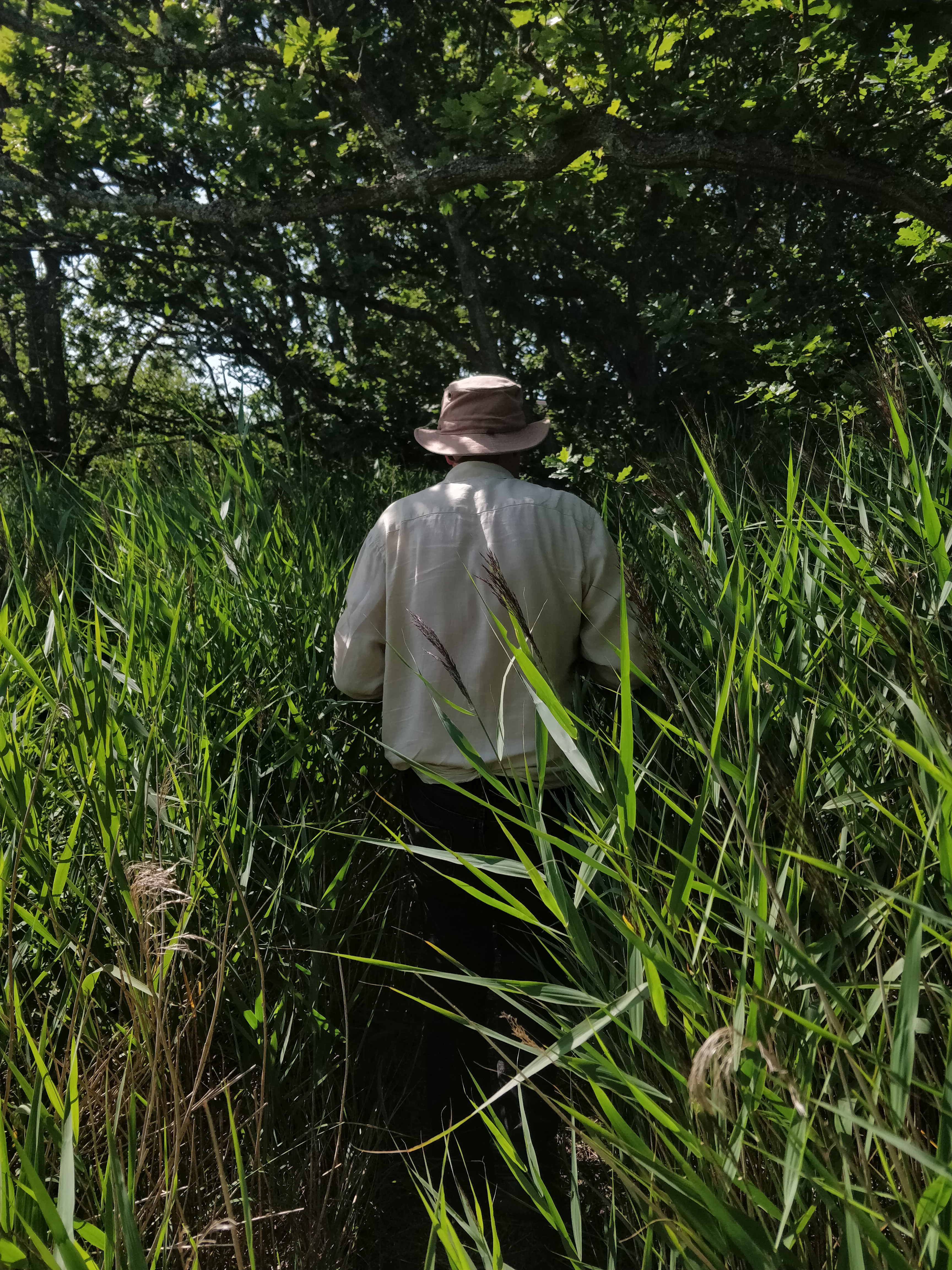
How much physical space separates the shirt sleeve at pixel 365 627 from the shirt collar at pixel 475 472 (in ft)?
0.72

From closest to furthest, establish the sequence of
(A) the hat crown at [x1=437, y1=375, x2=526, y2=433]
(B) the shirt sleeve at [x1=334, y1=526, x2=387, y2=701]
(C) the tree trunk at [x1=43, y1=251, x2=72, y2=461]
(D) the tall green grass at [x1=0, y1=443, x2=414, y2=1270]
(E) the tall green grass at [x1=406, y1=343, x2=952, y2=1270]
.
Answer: (E) the tall green grass at [x1=406, y1=343, x2=952, y2=1270]
(D) the tall green grass at [x1=0, y1=443, x2=414, y2=1270]
(B) the shirt sleeve at [x1=334, y1=526, x2=387, y2=701]
(A) the hat crown at [x1=437, y1=375, x2=526, y2=433]
(C) the tree trunk at [x1=43, y1=251, x2=72, y2=461]

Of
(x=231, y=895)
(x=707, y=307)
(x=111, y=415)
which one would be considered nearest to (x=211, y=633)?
(x=231, y=895)

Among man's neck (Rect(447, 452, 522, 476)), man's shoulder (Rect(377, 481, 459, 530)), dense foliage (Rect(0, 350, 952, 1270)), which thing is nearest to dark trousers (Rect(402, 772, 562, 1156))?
dense foliage (Rect(0, 350, 952, 1270))

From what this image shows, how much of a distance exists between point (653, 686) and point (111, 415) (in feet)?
24.2

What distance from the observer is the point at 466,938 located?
190 cm

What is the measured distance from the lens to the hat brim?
1.97 m

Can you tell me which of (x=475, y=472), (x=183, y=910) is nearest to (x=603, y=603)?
(x=475, y=472)

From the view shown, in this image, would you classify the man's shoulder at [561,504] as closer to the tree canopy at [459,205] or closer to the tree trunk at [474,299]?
the tree canopy at [459,205]

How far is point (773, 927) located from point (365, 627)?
1173 millimetres

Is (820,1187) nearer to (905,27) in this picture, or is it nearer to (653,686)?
(653,686)

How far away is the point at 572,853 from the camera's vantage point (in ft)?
3.28

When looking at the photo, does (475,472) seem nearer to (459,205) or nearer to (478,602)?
(478,602)

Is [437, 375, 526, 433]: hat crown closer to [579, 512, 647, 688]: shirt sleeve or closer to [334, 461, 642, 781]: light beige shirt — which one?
[334, 461, 642, 781]: light beige shirt

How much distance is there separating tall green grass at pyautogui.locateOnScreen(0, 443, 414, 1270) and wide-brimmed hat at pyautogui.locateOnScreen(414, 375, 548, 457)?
0.62m
